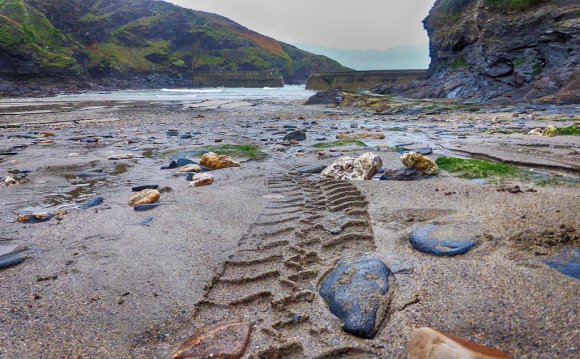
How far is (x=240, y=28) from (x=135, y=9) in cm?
4437

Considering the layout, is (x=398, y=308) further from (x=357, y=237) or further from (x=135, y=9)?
(x=135, y=9)

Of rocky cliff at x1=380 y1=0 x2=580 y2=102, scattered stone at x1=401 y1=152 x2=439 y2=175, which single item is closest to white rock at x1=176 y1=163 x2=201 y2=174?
scattered stone at x1=401 y1=152 x2=439 y2=175

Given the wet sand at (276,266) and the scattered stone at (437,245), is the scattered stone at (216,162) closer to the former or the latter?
the wet sand at (276,266)

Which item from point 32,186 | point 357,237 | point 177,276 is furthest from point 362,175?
point 32,186

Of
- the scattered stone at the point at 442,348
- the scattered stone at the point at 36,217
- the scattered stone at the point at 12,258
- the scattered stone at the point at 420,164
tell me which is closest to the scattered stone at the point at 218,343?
the scattered stone at the point at 442,348

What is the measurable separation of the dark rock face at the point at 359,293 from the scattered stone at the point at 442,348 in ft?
1.03

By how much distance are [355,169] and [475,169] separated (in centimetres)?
144

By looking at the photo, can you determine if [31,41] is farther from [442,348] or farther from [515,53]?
[442,348]

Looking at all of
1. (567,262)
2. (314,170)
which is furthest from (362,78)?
(567,262)

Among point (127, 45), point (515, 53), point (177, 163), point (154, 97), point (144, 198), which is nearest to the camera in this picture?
point (144, 198)

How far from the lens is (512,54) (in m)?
25.8

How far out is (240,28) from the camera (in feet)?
487

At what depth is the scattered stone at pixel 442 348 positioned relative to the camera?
1305mm

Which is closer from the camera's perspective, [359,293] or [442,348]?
[442,348]
